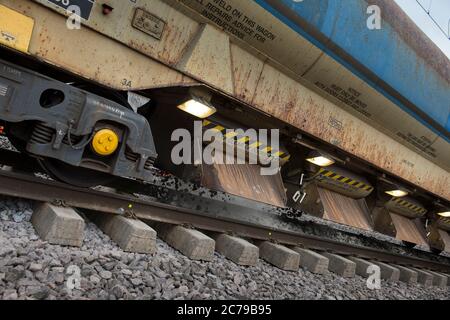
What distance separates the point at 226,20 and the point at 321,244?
3.44m

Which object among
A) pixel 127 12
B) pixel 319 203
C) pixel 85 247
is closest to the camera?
pixel 85 247

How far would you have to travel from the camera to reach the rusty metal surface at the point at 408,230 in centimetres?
714

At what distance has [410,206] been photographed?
758 cm

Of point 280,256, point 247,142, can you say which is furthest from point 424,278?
point 247,142

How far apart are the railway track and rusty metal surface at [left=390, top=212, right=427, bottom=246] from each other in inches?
17.0

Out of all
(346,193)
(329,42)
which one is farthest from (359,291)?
(329,42)

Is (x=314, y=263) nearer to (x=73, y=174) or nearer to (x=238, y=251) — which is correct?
(x=238, y=251)

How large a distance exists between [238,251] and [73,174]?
1.68 metres

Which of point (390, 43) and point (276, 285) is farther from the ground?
point (390, 43)

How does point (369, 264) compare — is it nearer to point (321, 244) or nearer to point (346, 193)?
point (321, 244)

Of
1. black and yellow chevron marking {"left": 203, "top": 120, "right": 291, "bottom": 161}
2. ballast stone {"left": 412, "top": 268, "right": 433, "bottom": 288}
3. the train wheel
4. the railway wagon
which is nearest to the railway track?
the train wheel
